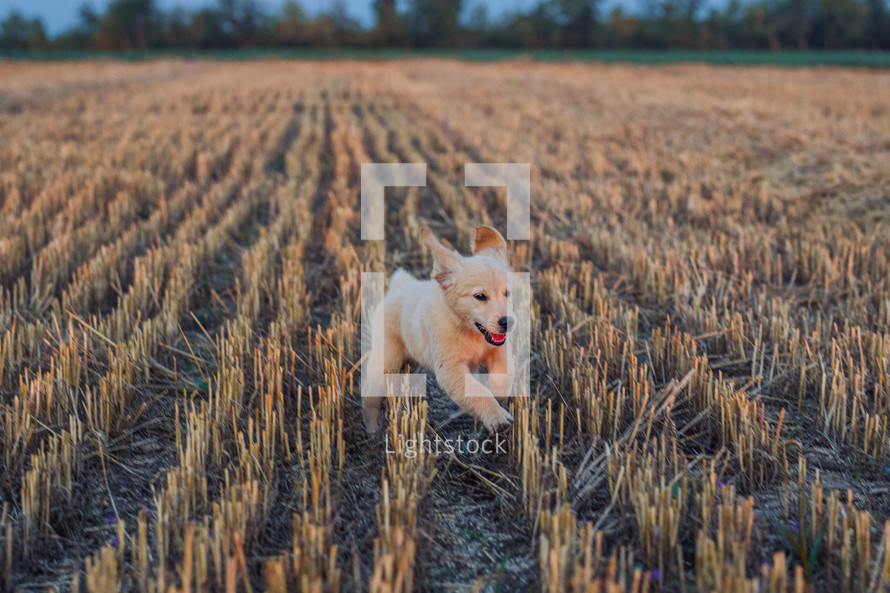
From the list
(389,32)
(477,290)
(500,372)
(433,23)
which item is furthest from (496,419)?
(433,23)

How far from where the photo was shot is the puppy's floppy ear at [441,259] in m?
2.83

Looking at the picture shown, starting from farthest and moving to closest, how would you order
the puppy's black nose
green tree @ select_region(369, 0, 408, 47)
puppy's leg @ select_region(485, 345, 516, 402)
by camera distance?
green tree @ select_region(369, 0, 408, 47) → puppy's leg @ select_region(485, 345, 516, 402) → the puppy's black nose

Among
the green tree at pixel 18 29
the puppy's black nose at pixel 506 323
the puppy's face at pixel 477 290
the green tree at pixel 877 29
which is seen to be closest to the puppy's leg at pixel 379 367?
the puppy's face at pixel 477 290

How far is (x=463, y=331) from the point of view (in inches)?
116

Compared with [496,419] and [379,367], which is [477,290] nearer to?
[496,419]

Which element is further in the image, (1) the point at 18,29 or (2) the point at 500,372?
(1) the point at 18,29

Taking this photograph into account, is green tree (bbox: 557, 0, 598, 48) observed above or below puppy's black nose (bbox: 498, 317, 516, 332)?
above

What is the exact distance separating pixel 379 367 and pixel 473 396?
2.03 ft

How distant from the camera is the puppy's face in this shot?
8.94ft

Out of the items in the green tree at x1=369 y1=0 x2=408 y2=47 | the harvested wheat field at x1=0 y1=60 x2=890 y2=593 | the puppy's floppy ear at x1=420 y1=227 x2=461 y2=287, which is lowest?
the harvested wheat field at x1=0 y1=60 x2=890 y2=593

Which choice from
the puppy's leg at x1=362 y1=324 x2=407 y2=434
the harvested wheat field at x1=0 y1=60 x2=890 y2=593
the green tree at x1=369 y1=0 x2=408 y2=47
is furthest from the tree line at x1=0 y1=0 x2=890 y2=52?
the puppy's leg at x1=362 y1=324 x2=407 y2=434

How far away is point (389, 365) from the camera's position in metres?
3.33

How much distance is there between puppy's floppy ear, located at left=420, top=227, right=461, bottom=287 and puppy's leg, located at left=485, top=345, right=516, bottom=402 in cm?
40

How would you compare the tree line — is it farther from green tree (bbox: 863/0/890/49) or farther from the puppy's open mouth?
the puppy's open mouth
